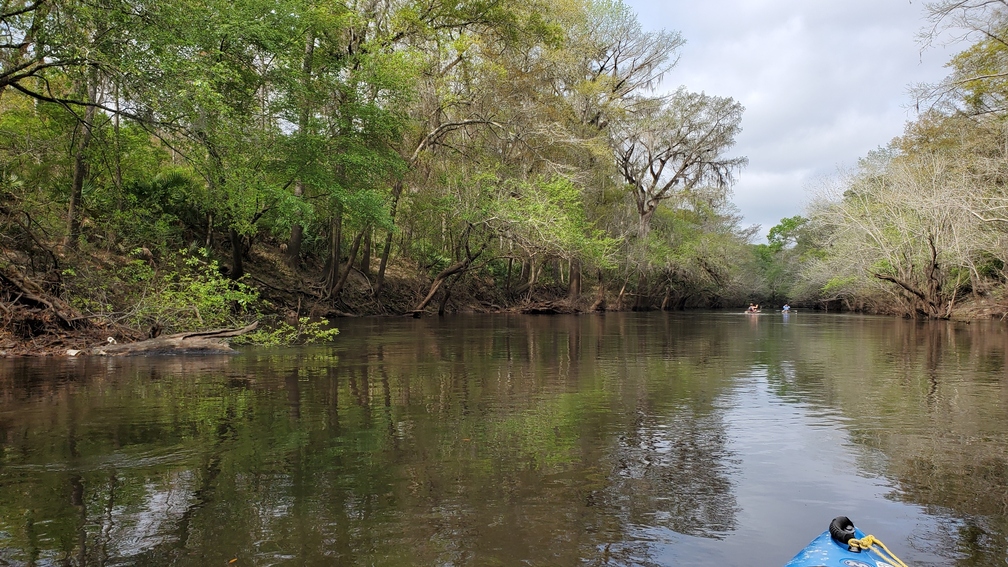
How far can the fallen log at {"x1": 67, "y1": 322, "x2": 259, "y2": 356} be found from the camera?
12809mm

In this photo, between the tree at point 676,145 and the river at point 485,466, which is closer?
the river at point 485,466

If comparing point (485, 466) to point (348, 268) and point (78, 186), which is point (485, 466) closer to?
point (78, 186)

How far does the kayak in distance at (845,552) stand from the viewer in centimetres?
292

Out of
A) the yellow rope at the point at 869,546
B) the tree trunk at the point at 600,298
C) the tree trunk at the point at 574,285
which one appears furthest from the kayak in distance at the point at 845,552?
the tree trunk at the point at 600,298

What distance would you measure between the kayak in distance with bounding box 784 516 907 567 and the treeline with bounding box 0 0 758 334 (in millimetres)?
11097

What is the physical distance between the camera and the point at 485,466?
5512 millimetres

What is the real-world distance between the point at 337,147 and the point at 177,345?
1001 centimetres

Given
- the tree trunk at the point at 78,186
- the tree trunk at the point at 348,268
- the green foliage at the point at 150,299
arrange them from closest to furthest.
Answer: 1. the green foliage at the point at 150,299
2. the tree trunk at the point at 78,186
3. the tree trunk at the point at 348,268

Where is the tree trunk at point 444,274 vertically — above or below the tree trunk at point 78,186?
below

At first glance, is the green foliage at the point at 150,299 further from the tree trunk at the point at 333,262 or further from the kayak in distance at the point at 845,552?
the kayak in distance at the point at 845,552

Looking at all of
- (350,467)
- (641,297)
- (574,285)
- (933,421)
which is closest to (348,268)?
(574,285)

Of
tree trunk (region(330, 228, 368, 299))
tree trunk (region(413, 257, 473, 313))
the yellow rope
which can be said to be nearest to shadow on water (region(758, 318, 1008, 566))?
the yellow rope

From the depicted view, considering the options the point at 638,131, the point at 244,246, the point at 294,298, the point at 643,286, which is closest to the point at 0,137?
the point at 244,246

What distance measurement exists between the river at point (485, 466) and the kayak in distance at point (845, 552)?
0.76 meters
